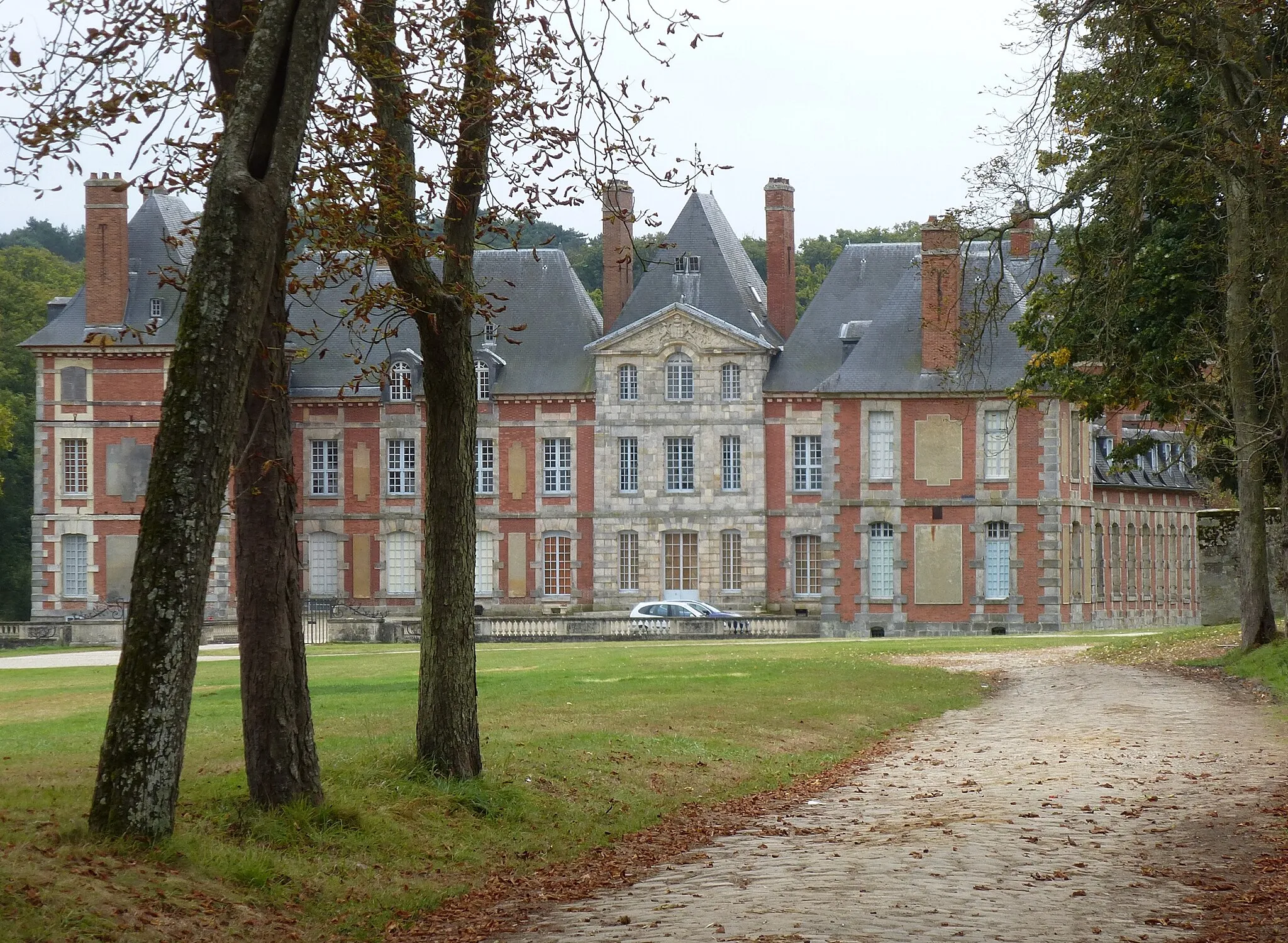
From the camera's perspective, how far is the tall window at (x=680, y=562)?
48.9 m

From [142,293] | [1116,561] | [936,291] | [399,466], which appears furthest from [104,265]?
[1116,561]

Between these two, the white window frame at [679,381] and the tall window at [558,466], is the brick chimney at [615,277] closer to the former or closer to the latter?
the white window frame at [679,381]

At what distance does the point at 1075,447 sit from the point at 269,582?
38.9 m

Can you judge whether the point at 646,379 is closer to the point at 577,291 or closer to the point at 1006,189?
the point at 577,291

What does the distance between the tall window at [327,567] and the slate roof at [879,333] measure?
14733 mm

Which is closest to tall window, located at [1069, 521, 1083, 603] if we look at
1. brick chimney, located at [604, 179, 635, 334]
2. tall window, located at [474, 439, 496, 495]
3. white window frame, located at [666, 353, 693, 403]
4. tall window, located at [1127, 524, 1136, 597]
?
tall window, located at [1127, 524, 1136, 597]

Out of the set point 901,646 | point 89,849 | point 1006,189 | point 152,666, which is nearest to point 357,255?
point 152,666

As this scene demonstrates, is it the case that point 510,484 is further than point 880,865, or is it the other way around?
point 510,484

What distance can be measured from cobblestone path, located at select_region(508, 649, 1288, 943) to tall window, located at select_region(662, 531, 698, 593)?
33.2m

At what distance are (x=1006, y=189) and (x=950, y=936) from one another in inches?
454

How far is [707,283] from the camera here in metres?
49.6

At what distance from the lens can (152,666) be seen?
7363mm

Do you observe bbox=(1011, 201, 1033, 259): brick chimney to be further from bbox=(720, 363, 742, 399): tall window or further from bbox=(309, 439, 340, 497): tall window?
bbox=(309, 439, 340, 497): tall window

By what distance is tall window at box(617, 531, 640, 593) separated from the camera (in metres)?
49.0
